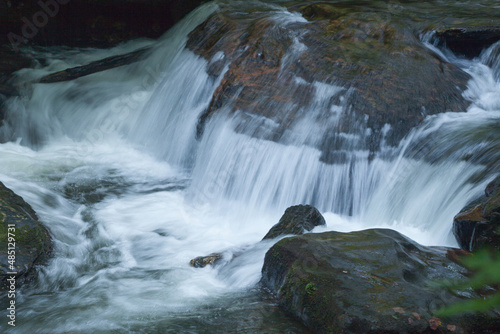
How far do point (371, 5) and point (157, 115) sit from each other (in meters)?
4.05

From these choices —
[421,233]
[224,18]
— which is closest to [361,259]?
[421,233]

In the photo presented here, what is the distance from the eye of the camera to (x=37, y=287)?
4.39 metres

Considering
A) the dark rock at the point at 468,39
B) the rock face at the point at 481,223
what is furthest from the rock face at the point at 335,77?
the rock face at the point at 481,223

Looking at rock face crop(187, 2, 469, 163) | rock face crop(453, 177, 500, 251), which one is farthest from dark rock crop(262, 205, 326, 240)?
rock face crop(453, 177, 500, 251)

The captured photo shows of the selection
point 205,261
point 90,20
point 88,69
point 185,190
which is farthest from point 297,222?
point 90,20

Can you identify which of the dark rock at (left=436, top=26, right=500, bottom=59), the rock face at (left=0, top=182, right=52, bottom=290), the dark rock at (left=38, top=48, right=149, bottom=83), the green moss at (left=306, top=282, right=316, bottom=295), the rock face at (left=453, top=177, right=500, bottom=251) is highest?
the dark rock at (left=436, top=26, right=500, bottom=59)

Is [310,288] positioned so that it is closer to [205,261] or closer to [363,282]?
[363,282]

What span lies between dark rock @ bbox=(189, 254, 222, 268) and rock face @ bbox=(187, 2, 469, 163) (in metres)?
1.93

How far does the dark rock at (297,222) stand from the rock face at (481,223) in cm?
133

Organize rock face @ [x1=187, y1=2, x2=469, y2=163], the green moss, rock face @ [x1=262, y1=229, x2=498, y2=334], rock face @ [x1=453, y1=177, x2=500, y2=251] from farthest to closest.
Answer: rock face @ [x1=187, y1=2, x2=469, y2=163] < rock face @ [x1=453, y1=177, x2=500, y2=251] < the green moss < rock face @ [x1=262, y1=229, x2=498, y2=334]

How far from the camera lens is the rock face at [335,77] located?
6254 mm

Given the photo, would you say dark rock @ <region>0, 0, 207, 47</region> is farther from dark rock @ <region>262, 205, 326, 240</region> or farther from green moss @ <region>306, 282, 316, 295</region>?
green moss @ <region>306, 282, 316, 295</region>

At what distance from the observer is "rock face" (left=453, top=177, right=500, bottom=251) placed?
12.8ft

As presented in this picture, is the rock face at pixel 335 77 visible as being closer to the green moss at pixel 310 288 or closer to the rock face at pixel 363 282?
the rock face at pixel 363 282
